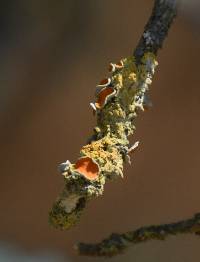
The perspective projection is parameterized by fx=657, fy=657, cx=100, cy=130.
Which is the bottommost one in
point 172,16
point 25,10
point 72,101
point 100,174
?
point 100,174

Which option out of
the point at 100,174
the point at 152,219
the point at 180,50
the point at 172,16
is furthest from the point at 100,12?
the point at 100,174

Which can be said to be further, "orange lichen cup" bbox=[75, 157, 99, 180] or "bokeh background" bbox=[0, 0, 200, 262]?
"bokeh background" bbox=[0, 0, 200, 262]

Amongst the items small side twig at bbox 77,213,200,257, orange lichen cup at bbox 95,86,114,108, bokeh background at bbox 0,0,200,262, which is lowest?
small side twig at bbox 77,213,200,257

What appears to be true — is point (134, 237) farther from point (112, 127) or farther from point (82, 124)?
point (82, 124)

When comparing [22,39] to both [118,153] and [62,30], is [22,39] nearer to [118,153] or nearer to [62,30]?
[62,30]

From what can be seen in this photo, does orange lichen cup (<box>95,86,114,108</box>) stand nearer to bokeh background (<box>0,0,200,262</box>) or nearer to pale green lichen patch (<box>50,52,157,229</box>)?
pale green lichen patch (<box>50,52,157,229</box>)

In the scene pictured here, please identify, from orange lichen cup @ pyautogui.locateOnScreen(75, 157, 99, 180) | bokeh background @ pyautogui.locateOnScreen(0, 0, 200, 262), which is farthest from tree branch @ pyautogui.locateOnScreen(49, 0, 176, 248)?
bokeh background @ pyautogui.locateOnScreen(0, 0, 200, 262)
